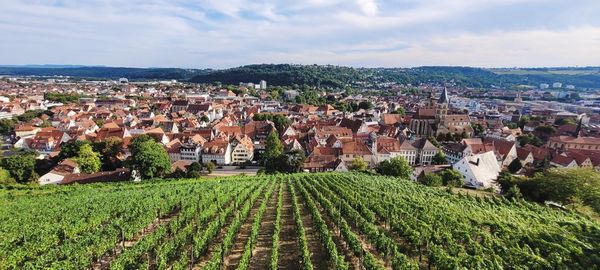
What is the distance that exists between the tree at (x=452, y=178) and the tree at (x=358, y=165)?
39.8 feet

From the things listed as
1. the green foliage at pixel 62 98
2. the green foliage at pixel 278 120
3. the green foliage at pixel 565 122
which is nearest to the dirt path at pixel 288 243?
the green foliage at pixel 278 120

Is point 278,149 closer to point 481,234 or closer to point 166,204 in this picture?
point 166,204

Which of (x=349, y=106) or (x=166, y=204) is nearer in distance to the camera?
(x=166, y=204)

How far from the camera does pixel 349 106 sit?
14950 cm

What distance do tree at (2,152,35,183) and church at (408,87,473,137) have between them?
81.6 meters

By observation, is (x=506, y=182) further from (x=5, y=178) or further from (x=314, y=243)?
(x=5, y=178)

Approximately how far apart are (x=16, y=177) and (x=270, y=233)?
45.2m

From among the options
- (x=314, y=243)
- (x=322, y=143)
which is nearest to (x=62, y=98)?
(x=322, y=143)

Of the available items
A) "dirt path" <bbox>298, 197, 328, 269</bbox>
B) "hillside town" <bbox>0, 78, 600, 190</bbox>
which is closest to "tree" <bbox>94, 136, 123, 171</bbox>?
"hillside town" <bbox>0, 78, 600, 190</bbox>

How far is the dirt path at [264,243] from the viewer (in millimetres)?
22766

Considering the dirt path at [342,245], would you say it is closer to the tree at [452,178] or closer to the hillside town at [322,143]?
the tree at [452,178]

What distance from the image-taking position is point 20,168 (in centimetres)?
5150

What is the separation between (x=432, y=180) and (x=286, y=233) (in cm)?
2963

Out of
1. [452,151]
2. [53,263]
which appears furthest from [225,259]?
[452,151]
